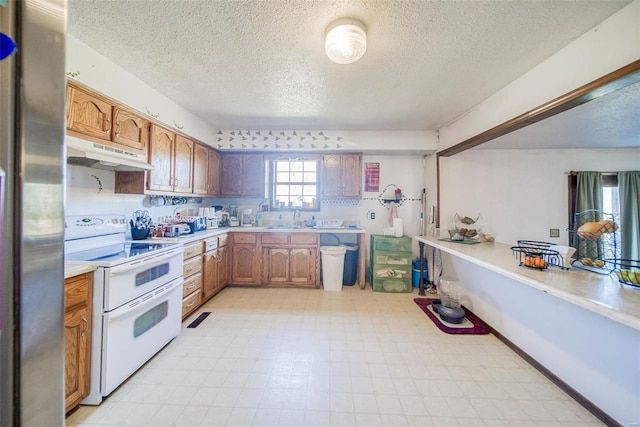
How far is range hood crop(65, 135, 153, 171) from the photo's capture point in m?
1.64

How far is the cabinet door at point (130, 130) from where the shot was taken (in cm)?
206

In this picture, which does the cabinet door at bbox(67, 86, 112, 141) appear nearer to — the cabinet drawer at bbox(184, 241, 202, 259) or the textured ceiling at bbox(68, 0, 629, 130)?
the textured ceiling at bbox(68, 0, 629, 130)

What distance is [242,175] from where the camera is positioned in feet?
12.9

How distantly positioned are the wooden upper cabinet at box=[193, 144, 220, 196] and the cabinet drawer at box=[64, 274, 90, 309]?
6.19 ft

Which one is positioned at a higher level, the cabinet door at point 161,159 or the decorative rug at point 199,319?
the cabinet door at point 161,159

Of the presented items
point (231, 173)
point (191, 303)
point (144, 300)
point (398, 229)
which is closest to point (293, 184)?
point (231, 173)

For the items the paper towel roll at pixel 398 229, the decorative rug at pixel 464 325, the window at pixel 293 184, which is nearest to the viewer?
the decorative rug at pixel 464 325

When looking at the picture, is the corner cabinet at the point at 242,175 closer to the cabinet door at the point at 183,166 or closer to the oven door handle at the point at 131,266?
the cabinet door at the point at 183,166

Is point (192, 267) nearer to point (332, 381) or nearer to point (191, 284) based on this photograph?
point (191, 284)

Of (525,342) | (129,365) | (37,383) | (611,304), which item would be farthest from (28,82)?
(525,342)

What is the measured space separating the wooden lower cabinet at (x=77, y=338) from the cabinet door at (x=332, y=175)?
9.71 ft

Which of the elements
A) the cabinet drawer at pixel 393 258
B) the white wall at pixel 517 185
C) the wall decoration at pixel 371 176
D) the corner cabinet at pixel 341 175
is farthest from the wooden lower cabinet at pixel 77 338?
the white wall at pixel 517 185

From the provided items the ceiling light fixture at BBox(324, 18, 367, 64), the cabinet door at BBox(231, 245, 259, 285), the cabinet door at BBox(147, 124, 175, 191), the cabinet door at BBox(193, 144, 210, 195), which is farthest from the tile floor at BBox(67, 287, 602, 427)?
the ceiling light fixture at BBox(324, 18, 367, 64)

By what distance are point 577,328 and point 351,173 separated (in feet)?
9.57
